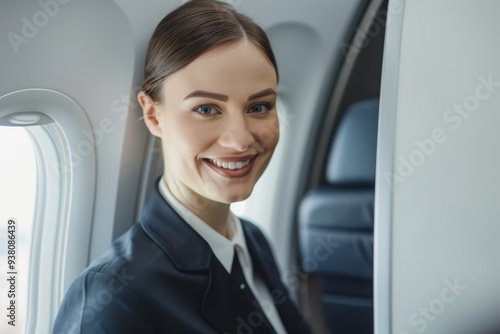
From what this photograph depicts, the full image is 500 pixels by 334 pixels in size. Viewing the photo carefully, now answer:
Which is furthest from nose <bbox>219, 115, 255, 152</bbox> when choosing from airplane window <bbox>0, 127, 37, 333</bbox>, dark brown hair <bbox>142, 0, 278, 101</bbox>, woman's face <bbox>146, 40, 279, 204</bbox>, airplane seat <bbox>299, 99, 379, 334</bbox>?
airplane seat <bbox>299, 99, 379, 334</bbox>

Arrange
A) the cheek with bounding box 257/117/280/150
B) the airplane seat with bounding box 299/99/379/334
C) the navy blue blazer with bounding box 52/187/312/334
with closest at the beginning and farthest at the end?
the navy blue blazer with bounding box 52/187/312/334, the cheek with bounding box 257/117/280/150, the airplane seat with bounding box 299/99/379/334

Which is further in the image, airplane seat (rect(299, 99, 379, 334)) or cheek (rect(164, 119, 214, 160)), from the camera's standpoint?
airplane seat (rect(299, 99, 379, 334))

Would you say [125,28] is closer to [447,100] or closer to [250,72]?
[250,72]

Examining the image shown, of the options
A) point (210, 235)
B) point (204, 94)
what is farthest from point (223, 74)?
point (210, 235)

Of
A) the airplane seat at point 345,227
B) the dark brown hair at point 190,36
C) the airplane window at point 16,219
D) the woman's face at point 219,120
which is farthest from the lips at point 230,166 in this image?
the airplane seat at point 345,227

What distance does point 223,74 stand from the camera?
0.88 metres

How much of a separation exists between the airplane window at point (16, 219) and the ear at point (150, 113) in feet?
0.54

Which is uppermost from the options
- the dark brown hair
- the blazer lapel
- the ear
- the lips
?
the dark brown hair

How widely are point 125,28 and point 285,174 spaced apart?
706 millimetres

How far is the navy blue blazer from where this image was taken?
2.77 feet

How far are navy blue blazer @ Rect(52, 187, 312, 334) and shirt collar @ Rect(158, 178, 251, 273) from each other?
0.02 metres

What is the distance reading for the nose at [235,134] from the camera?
2.98ft

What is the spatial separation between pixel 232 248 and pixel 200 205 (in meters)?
0.10

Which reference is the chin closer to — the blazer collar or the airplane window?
the blazer collar
